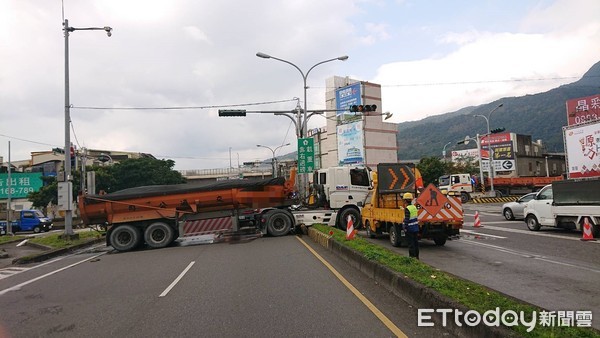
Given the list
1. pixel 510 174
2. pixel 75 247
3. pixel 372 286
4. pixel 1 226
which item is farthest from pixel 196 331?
pixel 510 174

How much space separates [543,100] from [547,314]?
581ft

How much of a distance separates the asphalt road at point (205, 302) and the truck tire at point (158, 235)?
4897 mm

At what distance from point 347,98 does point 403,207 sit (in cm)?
6635

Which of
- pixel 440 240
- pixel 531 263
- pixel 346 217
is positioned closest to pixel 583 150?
pixel 440 240

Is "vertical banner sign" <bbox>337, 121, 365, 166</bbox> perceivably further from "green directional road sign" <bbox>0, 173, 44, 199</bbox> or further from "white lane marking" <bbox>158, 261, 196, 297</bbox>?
"white lane marking" <bbox>158, 261, 196, 297</bbox>

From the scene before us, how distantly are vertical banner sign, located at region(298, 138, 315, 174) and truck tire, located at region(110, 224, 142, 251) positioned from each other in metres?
11.0

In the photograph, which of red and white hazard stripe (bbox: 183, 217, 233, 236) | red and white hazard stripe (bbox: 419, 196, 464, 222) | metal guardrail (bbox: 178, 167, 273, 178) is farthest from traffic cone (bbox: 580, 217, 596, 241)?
metal guardrail (bbox: 178, 167, 273, 178)

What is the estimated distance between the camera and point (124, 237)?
55.8 ft

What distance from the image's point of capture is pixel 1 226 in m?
34.3

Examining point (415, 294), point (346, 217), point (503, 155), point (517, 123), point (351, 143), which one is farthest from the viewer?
point (517, 123)

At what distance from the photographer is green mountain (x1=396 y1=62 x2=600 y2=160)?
444 ft

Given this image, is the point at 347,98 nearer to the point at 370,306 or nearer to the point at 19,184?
the point at 19,184

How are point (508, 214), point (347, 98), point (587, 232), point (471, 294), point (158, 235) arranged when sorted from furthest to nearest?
point (347, 98)
point (508, 214)
point (158, 235)
point (587, 232)
point (471, 294)

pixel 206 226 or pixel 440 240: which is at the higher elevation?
pixel 206 226
